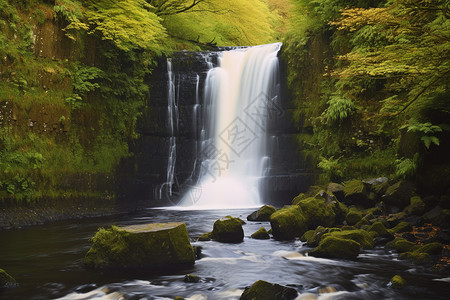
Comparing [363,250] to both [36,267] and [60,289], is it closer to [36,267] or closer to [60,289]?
[60,289]

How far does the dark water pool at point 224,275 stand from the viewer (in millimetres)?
5957

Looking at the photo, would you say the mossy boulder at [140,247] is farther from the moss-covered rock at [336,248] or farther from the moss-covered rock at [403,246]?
the moss-covered rock at [403,246]

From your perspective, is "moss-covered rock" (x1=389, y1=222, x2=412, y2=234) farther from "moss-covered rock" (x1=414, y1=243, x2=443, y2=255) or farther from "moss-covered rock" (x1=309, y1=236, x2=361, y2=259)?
"moss-covered rock" (x1=309, y1=236, x2=361, y2=259)

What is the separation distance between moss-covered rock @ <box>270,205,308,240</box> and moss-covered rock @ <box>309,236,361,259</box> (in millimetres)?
1437

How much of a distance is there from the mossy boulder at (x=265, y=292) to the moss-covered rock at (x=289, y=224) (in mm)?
3730

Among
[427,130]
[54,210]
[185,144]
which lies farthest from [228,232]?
[185,144]

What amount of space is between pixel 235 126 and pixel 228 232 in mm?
9594

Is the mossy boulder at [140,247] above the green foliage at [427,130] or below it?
below

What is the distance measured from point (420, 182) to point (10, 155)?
11.4m

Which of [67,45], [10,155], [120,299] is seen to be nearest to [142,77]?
[67,45]

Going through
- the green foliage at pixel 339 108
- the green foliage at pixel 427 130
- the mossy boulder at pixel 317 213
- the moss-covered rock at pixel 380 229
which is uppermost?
the green foliage at pixel 339 108

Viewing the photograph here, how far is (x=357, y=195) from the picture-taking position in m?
11.1

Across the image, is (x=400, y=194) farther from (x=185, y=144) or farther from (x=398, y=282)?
(x=185, y=144)

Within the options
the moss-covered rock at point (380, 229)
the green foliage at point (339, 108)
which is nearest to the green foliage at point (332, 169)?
the green foliage at point (339, 108)
